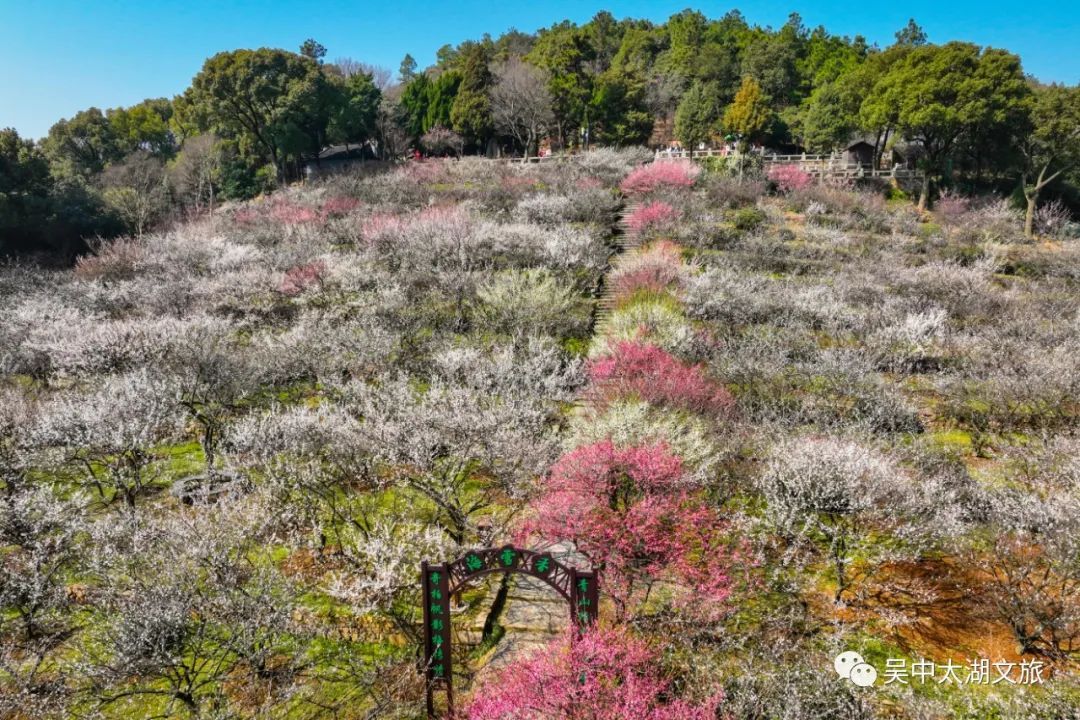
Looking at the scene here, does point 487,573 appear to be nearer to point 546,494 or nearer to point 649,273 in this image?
point 546,494

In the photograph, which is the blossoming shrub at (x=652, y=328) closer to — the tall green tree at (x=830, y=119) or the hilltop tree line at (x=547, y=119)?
the hilltop tree line at (x=547, y=119)

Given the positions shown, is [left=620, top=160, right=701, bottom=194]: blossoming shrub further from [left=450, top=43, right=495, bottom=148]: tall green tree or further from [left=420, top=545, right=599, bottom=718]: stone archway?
[left=420, top=545, right=599, bottom=718]: stone archway

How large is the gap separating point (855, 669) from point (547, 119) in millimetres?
43461

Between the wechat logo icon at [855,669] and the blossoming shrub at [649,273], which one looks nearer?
the wechat logo icon at [855,669]

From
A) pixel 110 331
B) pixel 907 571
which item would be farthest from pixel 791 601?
pixel 110 331

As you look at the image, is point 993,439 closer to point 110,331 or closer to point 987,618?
point 987,618

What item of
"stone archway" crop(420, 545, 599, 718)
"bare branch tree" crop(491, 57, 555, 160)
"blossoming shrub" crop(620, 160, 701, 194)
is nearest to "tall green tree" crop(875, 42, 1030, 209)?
"blossoming shrub" crop(620, 160, 701, 194)

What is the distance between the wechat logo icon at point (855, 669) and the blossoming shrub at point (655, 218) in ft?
76.7

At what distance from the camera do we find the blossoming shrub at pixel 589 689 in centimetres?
565

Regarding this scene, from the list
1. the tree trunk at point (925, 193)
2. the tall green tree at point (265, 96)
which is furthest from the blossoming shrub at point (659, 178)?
the tall green tree at point (265, 96)

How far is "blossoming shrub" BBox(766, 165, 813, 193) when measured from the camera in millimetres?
35000

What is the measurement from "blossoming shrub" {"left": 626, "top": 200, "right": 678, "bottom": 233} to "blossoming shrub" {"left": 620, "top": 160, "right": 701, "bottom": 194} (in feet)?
14.5

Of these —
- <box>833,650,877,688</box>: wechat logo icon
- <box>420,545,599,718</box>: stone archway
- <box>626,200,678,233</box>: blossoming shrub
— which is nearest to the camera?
<box>420,545,599,718</box>: stone archway

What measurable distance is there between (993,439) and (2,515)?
780 inches
